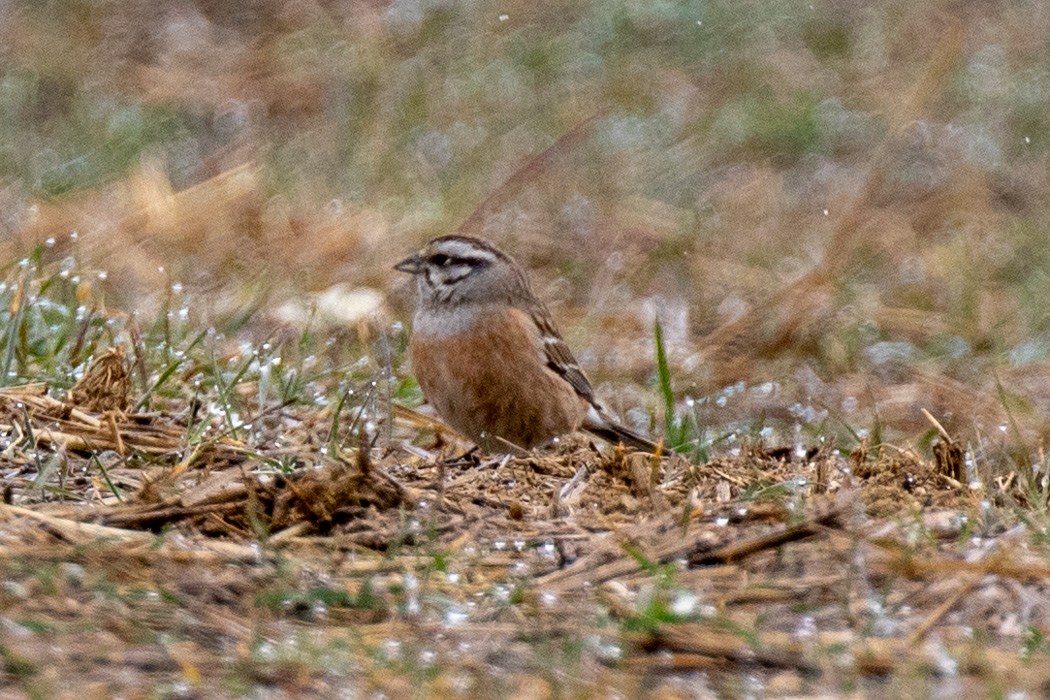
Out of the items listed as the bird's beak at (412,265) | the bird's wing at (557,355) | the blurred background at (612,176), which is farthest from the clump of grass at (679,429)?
the bird's beak at (412,265)

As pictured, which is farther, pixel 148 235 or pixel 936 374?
pixel 148 235

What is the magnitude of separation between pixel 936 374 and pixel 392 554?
4.80m

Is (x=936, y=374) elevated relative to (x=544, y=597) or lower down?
lower down

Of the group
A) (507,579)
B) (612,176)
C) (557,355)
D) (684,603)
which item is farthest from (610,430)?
(612,176)

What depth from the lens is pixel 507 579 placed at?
3.71 meters

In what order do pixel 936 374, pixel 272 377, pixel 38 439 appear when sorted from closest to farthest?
pixel 38 439, pixel 272 377, pixel 936 374

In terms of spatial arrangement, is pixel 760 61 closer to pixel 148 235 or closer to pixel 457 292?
pixel 148 235

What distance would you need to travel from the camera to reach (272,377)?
5746 mm

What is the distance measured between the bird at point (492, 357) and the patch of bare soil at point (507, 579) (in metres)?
1.32

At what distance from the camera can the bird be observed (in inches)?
237

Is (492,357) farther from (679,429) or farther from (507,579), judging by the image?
(507,579)

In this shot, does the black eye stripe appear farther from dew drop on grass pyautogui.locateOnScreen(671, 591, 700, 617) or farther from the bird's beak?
dew drop on grass pyautogui.locateOnScreen(671, 591, 700, 617)

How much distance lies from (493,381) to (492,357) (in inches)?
4.0

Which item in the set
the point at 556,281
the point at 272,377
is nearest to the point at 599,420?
the point at 272,377
